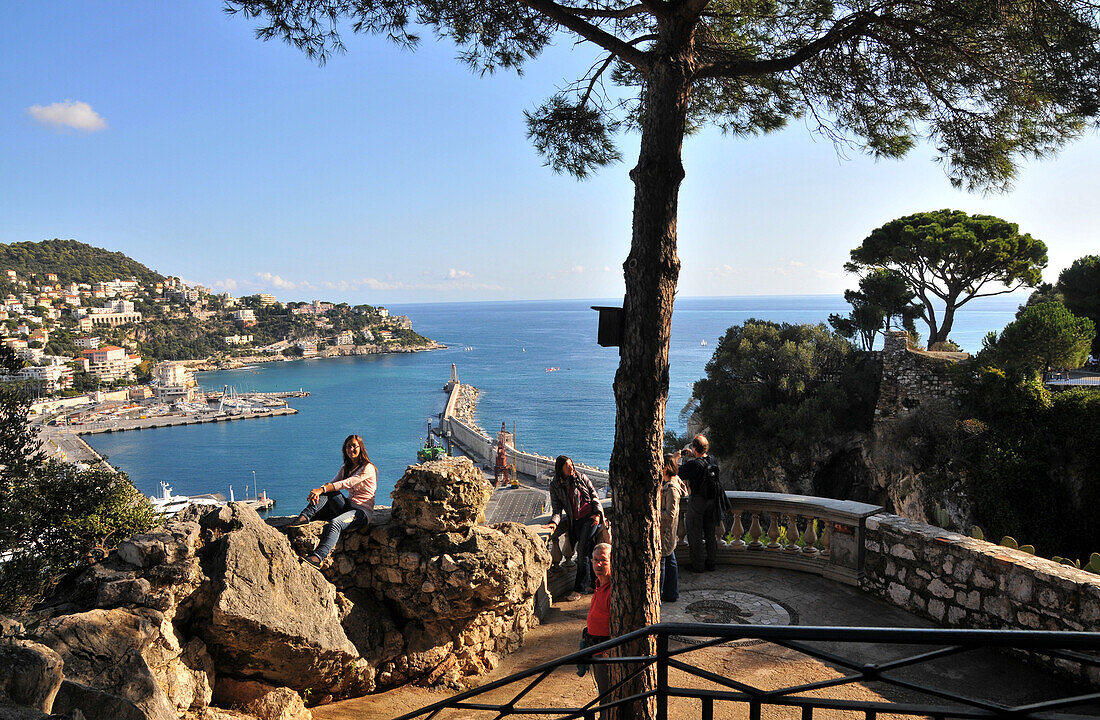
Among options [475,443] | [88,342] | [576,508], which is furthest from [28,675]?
[88,342]

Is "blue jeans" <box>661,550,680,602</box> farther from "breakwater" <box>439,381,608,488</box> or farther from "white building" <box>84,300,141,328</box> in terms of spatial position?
"white building" <box>84,300,141,328</box>

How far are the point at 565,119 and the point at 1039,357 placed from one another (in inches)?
701

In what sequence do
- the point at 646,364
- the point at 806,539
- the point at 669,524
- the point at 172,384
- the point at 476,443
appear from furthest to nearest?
the point at 172,384 < the point at 476,443 < the point at 806,539 < the point at 669,524 < the point at 646,364

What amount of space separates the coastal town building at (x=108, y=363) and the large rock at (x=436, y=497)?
11527cm

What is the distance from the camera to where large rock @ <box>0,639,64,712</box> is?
6.97ft

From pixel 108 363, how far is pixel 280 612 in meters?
123

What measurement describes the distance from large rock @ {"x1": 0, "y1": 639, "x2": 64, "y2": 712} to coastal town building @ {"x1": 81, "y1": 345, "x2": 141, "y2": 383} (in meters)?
117

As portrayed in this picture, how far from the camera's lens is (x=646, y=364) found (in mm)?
3531

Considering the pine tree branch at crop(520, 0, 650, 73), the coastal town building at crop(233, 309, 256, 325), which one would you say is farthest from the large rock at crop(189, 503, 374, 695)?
the coastal town building at crop(233, 309, 256, 325)

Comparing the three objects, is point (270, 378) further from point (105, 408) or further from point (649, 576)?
point (649, 576)

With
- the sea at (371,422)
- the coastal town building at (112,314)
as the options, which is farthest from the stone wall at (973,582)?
the coastal town building at (112,314)

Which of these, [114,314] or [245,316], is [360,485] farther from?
[245,316]

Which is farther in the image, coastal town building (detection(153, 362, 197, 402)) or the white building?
the white building

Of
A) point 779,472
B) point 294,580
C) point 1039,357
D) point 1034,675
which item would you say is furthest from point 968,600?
point 779,472
